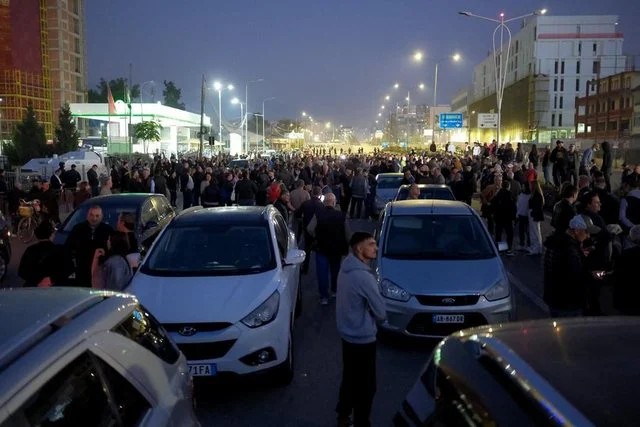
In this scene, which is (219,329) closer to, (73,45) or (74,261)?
(74,261)

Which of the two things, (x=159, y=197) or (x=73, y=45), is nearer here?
(x=159, y=197)

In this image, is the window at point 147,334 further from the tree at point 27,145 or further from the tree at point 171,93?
the tree at point 171,93

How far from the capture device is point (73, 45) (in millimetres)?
88938

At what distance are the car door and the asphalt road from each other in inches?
26.0

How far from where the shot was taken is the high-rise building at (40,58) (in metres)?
73.8

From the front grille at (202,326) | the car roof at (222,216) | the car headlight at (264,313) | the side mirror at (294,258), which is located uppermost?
the car roof at (222,216)

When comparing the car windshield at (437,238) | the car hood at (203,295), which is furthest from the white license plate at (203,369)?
the car windshield at (437,238)

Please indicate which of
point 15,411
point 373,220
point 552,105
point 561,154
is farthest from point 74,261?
point 552,105

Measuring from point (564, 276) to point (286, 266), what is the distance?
2972mm

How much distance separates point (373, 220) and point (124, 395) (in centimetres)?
1924

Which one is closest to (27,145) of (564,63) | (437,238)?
(437,238)

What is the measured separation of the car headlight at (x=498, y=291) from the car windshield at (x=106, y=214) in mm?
6899

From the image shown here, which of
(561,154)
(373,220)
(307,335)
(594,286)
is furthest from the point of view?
(561,154)

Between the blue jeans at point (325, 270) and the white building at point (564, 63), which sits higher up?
the white building at point (564, 63)
